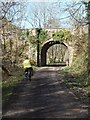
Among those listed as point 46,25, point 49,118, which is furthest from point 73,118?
point 46,25

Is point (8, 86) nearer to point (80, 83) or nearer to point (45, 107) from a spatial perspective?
point (80, 83)

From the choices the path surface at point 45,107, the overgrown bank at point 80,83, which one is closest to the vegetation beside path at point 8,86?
the path surface at point 45,107

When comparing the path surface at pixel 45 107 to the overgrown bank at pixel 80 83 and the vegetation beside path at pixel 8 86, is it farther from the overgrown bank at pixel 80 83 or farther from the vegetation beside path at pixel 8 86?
the overgrown bank at pixel 80 83

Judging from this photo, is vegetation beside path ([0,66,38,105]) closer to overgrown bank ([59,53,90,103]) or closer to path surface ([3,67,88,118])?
path surface ([3,67,88,118])

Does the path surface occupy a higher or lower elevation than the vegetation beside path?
higher

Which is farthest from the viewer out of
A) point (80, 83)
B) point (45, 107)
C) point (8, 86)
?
point (80, 83)

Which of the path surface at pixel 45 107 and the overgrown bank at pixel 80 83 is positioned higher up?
the path surface at pixel 45 107

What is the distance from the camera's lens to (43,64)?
51.0m

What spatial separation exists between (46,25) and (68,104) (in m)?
52.8

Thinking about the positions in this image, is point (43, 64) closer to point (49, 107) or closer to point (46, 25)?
point (46, 25)

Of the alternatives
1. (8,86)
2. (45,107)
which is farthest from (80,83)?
(45,107)

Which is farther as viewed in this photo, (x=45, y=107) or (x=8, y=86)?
(x=8, y=86)

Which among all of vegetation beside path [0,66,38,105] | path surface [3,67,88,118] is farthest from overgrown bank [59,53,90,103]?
vegetation beside path [0,66,38,105]

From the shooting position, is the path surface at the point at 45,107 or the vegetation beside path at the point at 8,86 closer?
the path surface at the point at 45,107
